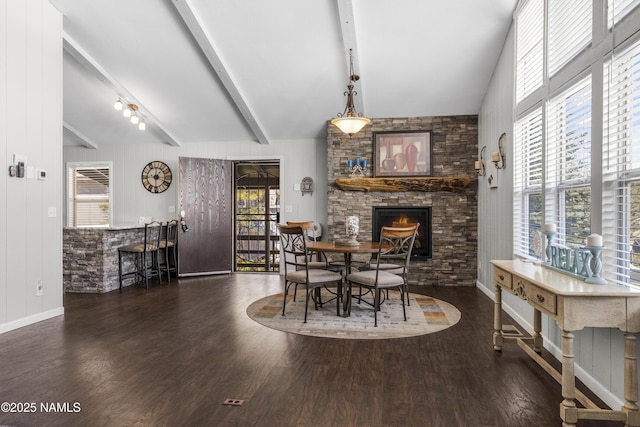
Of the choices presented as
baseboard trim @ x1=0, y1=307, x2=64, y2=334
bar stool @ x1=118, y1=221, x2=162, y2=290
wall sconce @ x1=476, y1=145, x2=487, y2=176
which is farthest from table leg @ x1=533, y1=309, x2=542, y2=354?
bar stool @ x1=118, y1=221, x2=162, y2=290

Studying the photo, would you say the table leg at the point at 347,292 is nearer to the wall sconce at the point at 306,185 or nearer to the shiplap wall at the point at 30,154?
the wall sconce at the point at 306,185

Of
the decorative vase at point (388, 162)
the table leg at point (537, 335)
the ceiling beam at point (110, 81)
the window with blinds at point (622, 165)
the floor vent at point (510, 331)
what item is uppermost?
the ceiling beam at point (110, 81)

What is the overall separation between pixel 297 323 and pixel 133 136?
5.05 meters

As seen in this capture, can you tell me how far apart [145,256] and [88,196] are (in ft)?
8.57

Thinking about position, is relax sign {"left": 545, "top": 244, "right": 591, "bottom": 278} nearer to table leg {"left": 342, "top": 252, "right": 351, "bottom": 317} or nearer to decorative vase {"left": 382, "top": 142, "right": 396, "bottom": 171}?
table leg {"left": 342, "top": 252, "right": 351, "bottom": 317}

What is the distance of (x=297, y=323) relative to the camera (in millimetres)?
3762

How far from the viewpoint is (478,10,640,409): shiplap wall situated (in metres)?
2.23

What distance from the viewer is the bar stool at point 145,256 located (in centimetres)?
561

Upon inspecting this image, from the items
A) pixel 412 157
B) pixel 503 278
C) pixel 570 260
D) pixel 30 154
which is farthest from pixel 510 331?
pixel 30 154

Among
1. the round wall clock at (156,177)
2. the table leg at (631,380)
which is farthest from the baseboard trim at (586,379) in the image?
the round wall clock at (156,177)

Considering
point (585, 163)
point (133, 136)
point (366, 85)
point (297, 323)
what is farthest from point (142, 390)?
point (133, 136)

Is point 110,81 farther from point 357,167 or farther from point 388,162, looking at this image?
point 388,162

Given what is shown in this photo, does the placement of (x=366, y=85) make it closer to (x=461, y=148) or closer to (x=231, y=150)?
(x=461, y=148)

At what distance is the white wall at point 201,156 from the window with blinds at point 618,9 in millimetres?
4689
